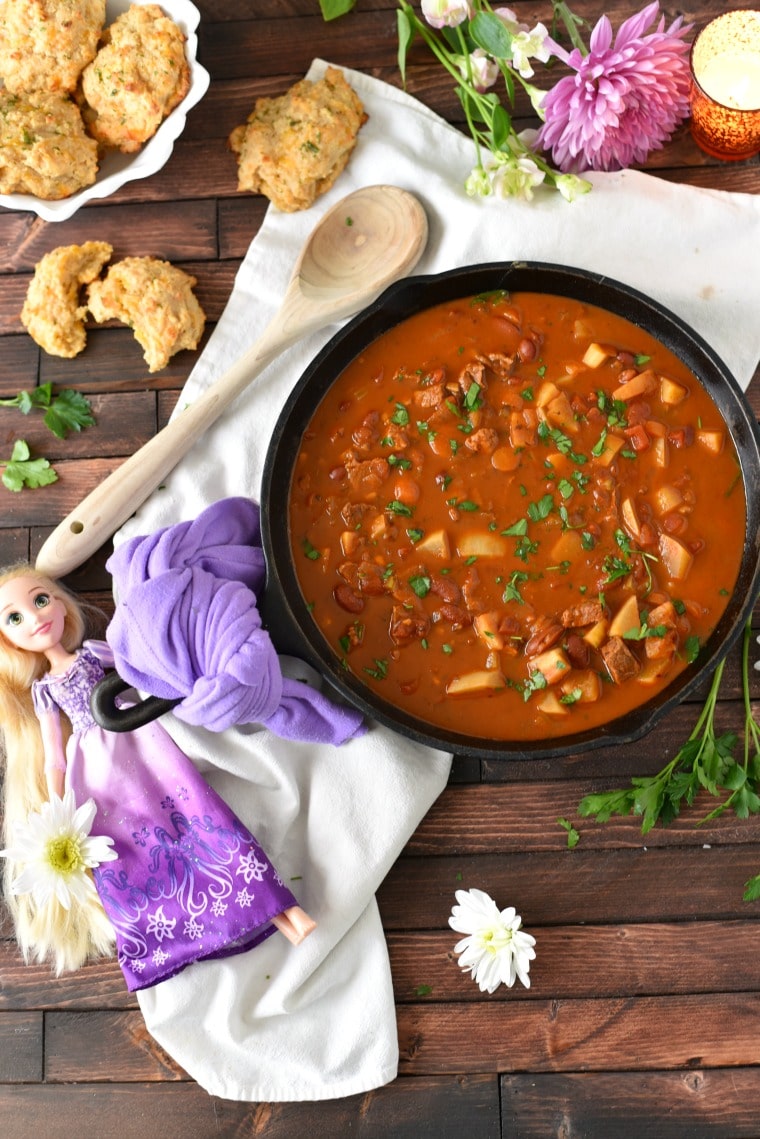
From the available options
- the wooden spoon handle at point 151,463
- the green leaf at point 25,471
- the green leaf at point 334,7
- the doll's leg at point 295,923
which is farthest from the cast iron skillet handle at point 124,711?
the green leaf at point 334,7

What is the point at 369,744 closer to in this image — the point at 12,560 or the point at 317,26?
the point at 12,560

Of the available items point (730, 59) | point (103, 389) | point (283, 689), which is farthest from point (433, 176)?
point (283, 689)

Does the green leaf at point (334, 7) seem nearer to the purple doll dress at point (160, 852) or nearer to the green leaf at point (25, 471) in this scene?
the green leaf at point (25, 471)

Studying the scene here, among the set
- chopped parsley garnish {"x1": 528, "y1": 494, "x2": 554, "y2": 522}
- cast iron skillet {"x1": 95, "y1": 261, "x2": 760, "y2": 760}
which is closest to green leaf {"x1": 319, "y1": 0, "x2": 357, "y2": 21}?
cast iron skillet {"x1": 95, "y1": 261, "x2": 760, "y2": 760}

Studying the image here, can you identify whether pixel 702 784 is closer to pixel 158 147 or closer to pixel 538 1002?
pixel 538 1002

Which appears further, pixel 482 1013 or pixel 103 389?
pixel 103 389
